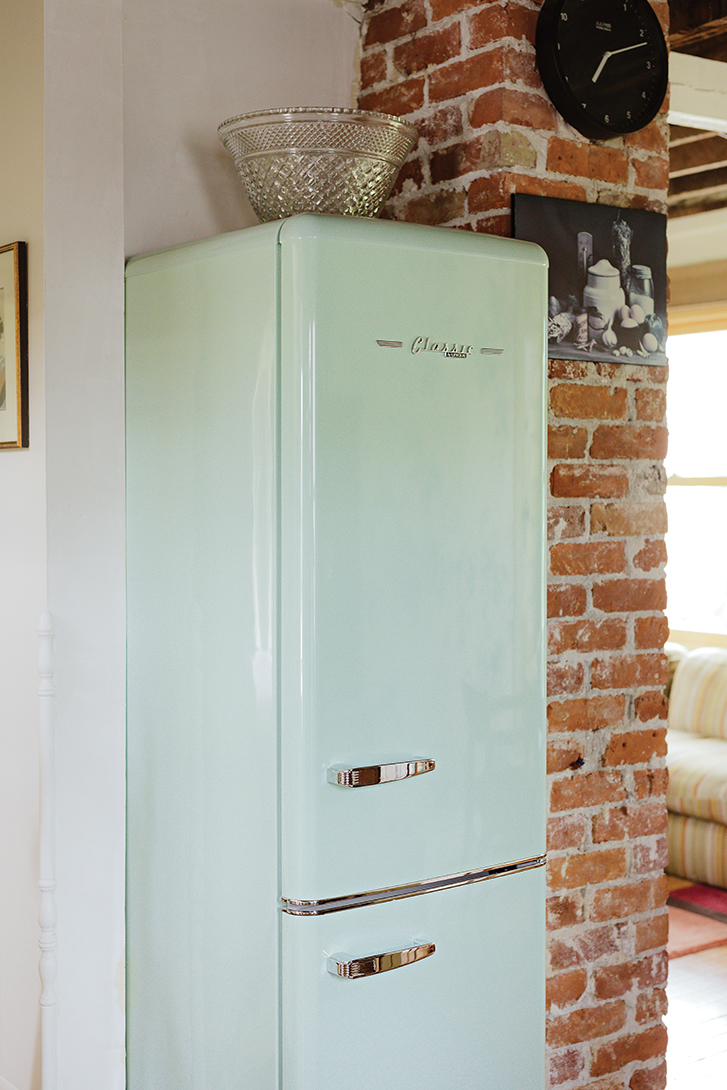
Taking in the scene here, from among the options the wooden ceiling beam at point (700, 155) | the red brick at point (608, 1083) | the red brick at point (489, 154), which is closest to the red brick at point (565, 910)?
the red brick at point (608, 1083)

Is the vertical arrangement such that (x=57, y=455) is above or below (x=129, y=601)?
above

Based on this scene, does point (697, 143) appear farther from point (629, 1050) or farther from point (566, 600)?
point (629, 1050)

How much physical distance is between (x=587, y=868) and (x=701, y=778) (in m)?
2.02

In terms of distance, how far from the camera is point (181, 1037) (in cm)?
197

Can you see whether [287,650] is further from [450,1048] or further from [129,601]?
[450,1048]

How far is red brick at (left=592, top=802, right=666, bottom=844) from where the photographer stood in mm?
2342

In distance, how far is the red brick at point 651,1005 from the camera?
95.5 inches

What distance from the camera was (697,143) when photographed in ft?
16.1

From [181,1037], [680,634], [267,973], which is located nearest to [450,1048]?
[267,973]

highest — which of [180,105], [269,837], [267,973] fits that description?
[180,105]

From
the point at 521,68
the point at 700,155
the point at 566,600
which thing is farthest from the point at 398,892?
the point at 700,155

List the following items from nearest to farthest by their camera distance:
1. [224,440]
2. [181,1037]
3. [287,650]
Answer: [287,650], [224,440], [181,1037]

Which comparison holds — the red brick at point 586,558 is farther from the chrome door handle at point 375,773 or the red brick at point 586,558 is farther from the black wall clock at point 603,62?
the black wall clock at point 603,62

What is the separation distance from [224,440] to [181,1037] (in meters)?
1.06
